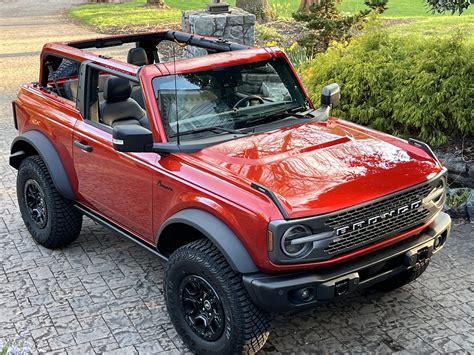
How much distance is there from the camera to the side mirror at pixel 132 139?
15.2ft

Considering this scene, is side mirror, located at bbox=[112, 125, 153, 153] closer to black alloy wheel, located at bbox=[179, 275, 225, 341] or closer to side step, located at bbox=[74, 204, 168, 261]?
side step, located at bbox=[74, 204, 168, 261]

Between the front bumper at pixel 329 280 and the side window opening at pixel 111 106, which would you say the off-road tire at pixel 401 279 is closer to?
the front bumper at pixel 329 280

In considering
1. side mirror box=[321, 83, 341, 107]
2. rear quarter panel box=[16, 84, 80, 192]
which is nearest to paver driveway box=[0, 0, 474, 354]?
rear quarter panel box=[16, 84, 80, 192]

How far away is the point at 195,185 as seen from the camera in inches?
179

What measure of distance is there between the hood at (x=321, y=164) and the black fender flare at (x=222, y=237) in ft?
1.08

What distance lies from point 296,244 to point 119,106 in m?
2.29

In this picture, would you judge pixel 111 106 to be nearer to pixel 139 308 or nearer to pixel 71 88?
pixel 71 88

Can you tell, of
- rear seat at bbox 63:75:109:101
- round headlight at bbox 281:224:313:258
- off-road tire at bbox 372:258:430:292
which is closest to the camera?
round headlight at bbox 281:224:313:258

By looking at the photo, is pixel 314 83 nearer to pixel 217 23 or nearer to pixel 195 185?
pixel 217 23

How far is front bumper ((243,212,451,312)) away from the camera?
4.07 meters

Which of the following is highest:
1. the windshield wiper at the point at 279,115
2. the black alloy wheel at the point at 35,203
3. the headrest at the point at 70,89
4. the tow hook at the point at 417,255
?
the windshield wiper at the point at 279,115

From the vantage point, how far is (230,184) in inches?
172

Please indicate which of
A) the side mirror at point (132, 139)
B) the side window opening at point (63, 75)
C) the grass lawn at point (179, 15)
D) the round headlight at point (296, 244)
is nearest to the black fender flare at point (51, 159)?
the side window opening at point (63, 75)

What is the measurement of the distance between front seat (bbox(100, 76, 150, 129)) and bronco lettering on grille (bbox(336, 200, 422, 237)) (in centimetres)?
204
